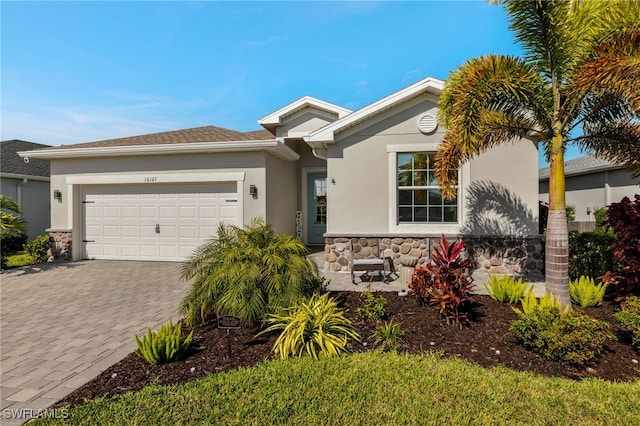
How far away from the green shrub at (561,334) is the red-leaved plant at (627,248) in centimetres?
170

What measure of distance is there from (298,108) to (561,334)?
37.5 feet

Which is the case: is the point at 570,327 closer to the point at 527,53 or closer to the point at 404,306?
the point at 404,306

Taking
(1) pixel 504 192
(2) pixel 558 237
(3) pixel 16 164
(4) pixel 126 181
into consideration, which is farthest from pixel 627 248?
(3) pixel 16 164

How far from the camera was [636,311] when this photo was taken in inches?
151

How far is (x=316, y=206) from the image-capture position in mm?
13000

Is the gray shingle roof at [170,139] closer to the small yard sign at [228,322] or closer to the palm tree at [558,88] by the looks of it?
the palm tree at [558,88]

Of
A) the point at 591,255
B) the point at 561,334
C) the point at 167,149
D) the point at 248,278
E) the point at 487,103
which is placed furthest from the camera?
the point at 167,149

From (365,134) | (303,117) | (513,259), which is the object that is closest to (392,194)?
(365,134)

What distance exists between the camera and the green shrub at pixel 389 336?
3.80 meters

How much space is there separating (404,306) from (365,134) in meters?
4.84

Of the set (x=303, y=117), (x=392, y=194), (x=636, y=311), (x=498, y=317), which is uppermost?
(x=303, y=117)

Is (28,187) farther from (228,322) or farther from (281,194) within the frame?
(228,322)

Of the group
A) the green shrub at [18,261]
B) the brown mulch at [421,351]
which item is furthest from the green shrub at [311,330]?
the green shrub at [18,261]

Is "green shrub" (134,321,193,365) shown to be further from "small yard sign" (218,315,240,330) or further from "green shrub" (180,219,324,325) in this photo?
"green shrub" (180,219,324,325)
